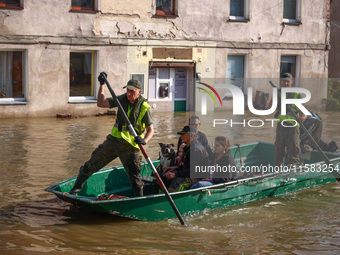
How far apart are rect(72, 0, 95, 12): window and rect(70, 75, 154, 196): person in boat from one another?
11.9 m

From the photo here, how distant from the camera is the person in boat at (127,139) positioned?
9.33m

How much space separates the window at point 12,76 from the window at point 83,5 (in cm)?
242

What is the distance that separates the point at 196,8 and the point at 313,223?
14707 mm

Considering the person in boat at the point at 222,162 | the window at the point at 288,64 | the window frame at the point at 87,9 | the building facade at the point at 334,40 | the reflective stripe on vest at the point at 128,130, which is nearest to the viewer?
the reflective stripe on vest at the point at 128,130

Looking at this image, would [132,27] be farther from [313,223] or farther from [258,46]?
[313,223]

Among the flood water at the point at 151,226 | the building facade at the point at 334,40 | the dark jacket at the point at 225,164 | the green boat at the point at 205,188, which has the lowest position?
the flood water at the point at 151,226

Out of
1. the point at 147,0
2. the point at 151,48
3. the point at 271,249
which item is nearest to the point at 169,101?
the point at 151,48

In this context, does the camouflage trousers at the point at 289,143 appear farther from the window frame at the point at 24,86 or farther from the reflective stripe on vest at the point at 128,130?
the window frame at the point at 24,86

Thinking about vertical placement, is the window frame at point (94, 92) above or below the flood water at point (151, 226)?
above

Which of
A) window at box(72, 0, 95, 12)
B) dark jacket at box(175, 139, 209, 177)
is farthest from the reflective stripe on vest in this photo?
window at box(72, 0, 95, 12)

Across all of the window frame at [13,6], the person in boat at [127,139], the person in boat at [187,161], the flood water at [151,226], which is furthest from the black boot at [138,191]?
the window frame at [13,6]

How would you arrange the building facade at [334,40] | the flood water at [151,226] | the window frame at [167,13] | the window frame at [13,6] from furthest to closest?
the building facade at [334,40]
the window frame at [167,13]
the window frame at [13,6]
the flood water at [151,226]

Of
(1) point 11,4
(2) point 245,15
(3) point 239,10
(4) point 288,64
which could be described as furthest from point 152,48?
(4) point 288,64

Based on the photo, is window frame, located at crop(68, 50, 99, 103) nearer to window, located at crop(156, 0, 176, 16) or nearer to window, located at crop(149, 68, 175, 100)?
window, located at crop(149, 68, 175, 100)
